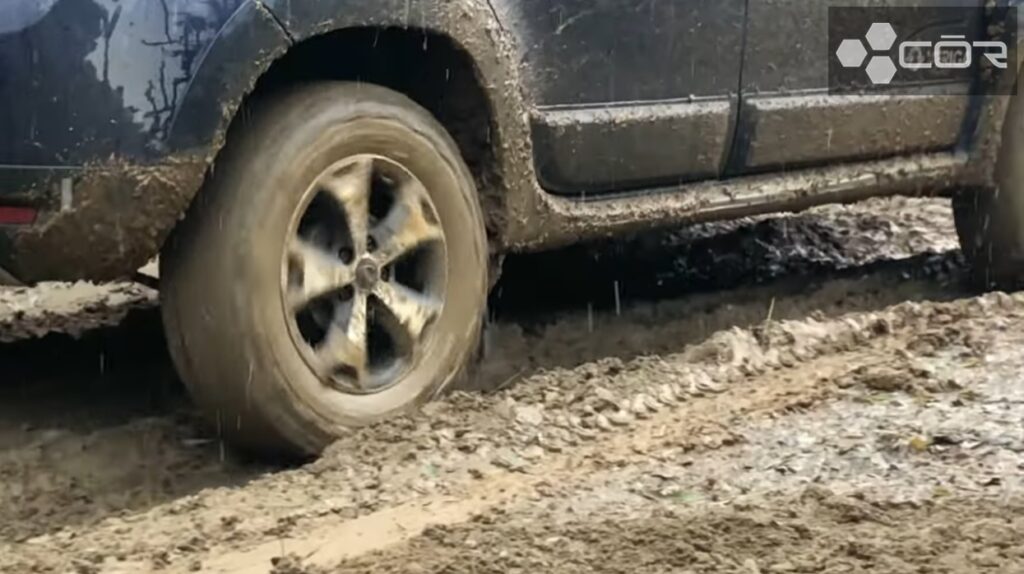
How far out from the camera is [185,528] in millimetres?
3371

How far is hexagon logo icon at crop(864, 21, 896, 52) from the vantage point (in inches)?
203

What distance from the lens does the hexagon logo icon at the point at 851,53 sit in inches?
201

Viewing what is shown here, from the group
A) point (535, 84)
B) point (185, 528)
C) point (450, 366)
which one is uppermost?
point (535, 84)

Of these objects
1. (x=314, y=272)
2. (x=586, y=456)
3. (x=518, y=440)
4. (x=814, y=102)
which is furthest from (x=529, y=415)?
(x=814, y=102)

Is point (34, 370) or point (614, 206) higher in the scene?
point (614, 206)

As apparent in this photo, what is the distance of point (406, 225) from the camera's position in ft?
13.2

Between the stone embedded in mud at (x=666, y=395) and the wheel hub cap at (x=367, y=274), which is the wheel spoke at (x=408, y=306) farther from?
the stone embedded in mud at (x=666, y=395)

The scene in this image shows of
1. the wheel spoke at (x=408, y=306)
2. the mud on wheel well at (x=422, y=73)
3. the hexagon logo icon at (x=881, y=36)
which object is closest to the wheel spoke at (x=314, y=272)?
the wheel spoke at (x=408, y=306)

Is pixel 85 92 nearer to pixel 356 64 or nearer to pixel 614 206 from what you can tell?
pixel 356 64

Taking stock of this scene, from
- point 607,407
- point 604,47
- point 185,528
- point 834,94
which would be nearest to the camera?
point 185,528

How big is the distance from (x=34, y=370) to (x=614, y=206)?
180cm

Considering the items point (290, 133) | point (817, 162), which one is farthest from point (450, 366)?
point (817, 162)

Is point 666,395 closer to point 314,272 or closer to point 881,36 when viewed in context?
point 314,272

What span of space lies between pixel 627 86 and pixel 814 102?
81 centimetres
